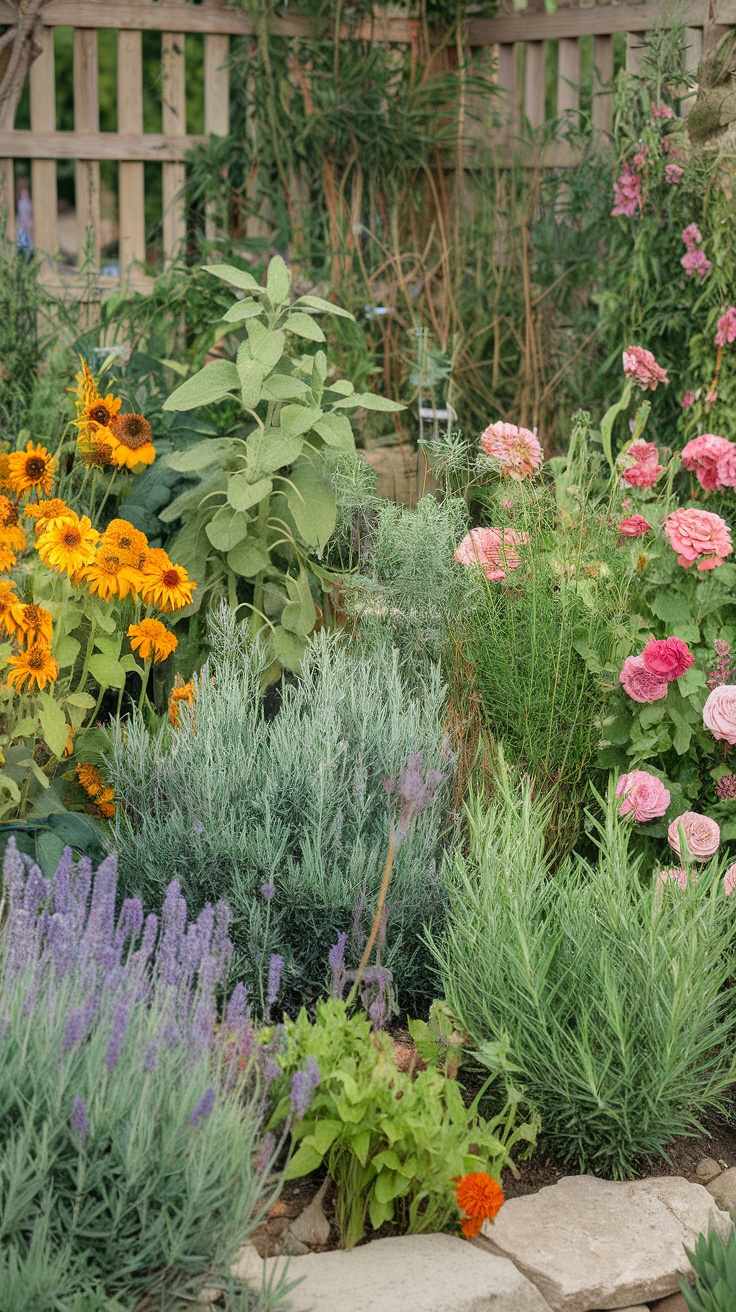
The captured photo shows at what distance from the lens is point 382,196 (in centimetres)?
613

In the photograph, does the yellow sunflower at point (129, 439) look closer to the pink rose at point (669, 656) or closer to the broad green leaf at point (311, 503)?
the broad green leaf at point (311, 503)

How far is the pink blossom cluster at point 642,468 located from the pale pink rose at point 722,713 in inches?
28.4

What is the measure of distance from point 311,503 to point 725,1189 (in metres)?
1.86

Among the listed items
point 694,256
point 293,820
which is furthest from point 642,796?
point 694,256

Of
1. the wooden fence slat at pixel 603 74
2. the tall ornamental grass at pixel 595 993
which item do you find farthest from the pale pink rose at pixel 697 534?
the wooden fence slat at pixel 603 74

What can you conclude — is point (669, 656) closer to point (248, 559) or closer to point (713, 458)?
point (713, 458)

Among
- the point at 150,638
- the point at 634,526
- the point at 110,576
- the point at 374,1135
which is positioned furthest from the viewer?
the point at 634,526

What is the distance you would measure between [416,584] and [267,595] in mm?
436

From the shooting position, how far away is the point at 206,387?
3.34 metres

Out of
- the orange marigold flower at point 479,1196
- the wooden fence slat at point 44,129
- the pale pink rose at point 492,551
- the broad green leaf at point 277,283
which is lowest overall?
the orange marigold flower at point 479,1196

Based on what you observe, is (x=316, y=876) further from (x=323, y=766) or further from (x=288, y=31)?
(x=288, y=31)

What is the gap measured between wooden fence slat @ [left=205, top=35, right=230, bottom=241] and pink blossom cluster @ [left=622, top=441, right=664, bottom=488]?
3.39 meters

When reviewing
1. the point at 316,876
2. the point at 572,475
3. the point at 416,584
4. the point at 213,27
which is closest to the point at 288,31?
the point at 213,27

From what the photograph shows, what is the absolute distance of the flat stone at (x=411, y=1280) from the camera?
179cm
